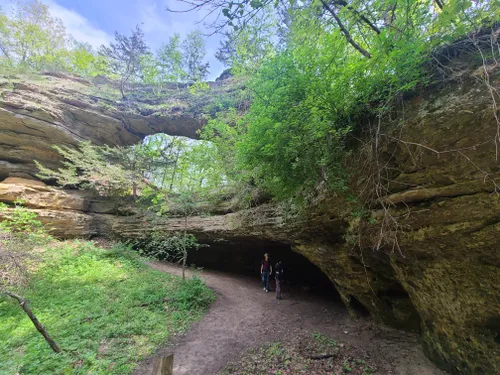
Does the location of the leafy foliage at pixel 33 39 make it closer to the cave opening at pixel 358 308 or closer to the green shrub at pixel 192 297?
the green shrub at pixel 192 297

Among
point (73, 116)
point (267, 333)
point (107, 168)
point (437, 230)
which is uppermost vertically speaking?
point (73, 116)

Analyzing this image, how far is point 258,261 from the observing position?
13.4 metres

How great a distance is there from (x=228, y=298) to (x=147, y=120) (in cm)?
1412

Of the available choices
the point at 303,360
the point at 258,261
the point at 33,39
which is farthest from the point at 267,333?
the point at 33,39

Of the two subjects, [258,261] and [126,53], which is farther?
[126,53]

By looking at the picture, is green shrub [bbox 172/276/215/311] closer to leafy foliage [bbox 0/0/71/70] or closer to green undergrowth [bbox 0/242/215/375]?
green undergrowth [bbox 0/242/215/375]

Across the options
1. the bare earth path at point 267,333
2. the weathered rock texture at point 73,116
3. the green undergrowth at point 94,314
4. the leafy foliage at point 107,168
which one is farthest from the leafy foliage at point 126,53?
the bare earth path at point 267,333

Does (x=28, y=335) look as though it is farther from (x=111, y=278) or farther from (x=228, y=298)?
(x=228, y=298)

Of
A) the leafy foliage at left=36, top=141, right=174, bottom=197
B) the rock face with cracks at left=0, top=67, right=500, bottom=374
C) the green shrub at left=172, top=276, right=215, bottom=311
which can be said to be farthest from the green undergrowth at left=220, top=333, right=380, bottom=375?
the leafy foliage at left=36, top=141, right=174, bottom=197

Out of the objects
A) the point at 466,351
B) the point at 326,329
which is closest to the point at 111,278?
the point at 326,329

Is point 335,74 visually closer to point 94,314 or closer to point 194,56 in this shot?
point 94,314

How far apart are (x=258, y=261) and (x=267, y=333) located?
22.9 ft

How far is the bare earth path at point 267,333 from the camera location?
5039 millimetres

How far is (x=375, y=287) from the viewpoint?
6309mm
